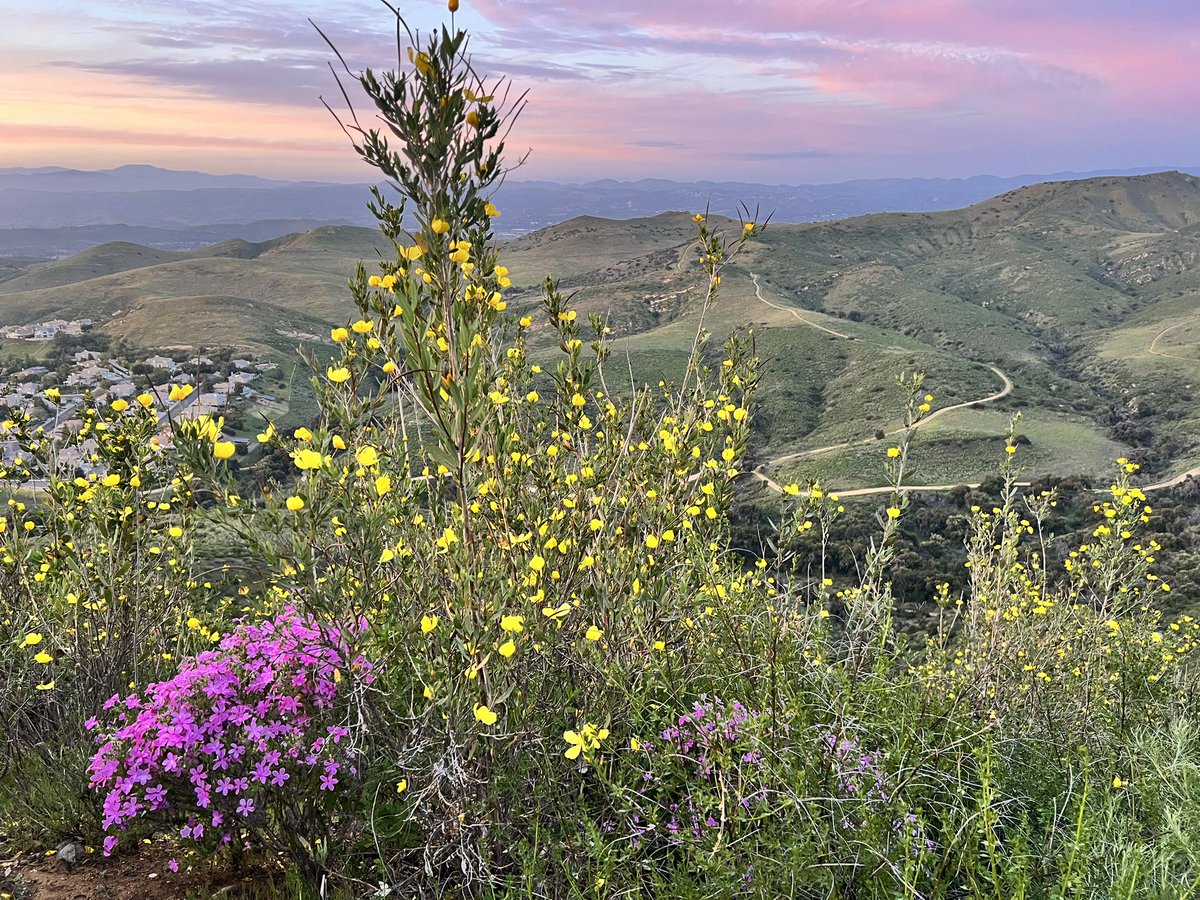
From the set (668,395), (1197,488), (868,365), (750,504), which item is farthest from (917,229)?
(668,395)

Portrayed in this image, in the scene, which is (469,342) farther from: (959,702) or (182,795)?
(959,702)

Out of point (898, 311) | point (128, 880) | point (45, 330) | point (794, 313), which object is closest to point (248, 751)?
point (128, 880)

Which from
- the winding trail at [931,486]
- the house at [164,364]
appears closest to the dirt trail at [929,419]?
the winding trail at [931,486]

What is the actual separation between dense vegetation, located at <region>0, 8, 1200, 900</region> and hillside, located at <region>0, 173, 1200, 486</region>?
3.95 feet

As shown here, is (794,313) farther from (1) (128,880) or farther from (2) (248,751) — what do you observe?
(1) (128,880)

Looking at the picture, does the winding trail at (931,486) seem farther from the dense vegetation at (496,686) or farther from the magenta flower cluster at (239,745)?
the magenta flower cluster at (239,745)

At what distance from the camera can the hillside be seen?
4859 cm

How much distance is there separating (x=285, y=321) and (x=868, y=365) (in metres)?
79.8

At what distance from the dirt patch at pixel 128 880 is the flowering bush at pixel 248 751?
15 cm

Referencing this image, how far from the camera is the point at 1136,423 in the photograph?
51125mm

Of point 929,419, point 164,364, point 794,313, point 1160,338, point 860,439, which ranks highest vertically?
point 794,313

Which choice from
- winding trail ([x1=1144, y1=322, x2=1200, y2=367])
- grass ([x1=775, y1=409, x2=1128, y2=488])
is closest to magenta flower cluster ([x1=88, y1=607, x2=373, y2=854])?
grass ([x1=775, y1=409, x2=1128, y2=488])

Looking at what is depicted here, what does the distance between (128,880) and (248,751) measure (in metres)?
0.92

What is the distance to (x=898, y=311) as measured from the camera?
87.4 m
